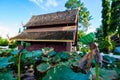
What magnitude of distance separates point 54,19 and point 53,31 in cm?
230

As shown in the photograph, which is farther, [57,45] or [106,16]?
[106,16]

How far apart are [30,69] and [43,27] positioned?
2057 cm

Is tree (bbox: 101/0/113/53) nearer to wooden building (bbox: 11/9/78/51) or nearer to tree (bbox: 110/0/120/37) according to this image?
tree (bbox: 110/0/120/37)

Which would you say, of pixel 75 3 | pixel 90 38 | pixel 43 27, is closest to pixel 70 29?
pixel 43 27

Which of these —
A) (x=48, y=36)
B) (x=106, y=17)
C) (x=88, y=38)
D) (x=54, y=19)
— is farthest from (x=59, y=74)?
(x=106, y=17)

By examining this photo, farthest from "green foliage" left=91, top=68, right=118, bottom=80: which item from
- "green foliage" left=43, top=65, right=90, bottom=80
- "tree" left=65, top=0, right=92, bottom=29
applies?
"tree" left=65, top=0, right=92, bottom=29

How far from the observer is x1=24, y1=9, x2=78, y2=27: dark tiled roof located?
20272 millimetres

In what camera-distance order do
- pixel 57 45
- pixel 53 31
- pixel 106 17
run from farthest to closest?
pixel 106 17 → pixel 53 31 → pixel 57 45

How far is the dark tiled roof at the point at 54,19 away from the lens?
20.3 m

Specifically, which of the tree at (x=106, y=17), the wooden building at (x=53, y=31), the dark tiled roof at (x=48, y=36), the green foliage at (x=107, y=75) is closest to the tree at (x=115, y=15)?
the tree at (x=106, y=17)

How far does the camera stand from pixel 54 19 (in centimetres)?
2222

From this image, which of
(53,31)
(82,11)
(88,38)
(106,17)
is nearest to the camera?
(88,38)

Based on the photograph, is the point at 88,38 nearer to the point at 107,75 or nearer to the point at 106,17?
the point at 107,75

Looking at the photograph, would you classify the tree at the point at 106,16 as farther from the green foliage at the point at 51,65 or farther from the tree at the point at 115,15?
the green foliage at the point at 51,65
